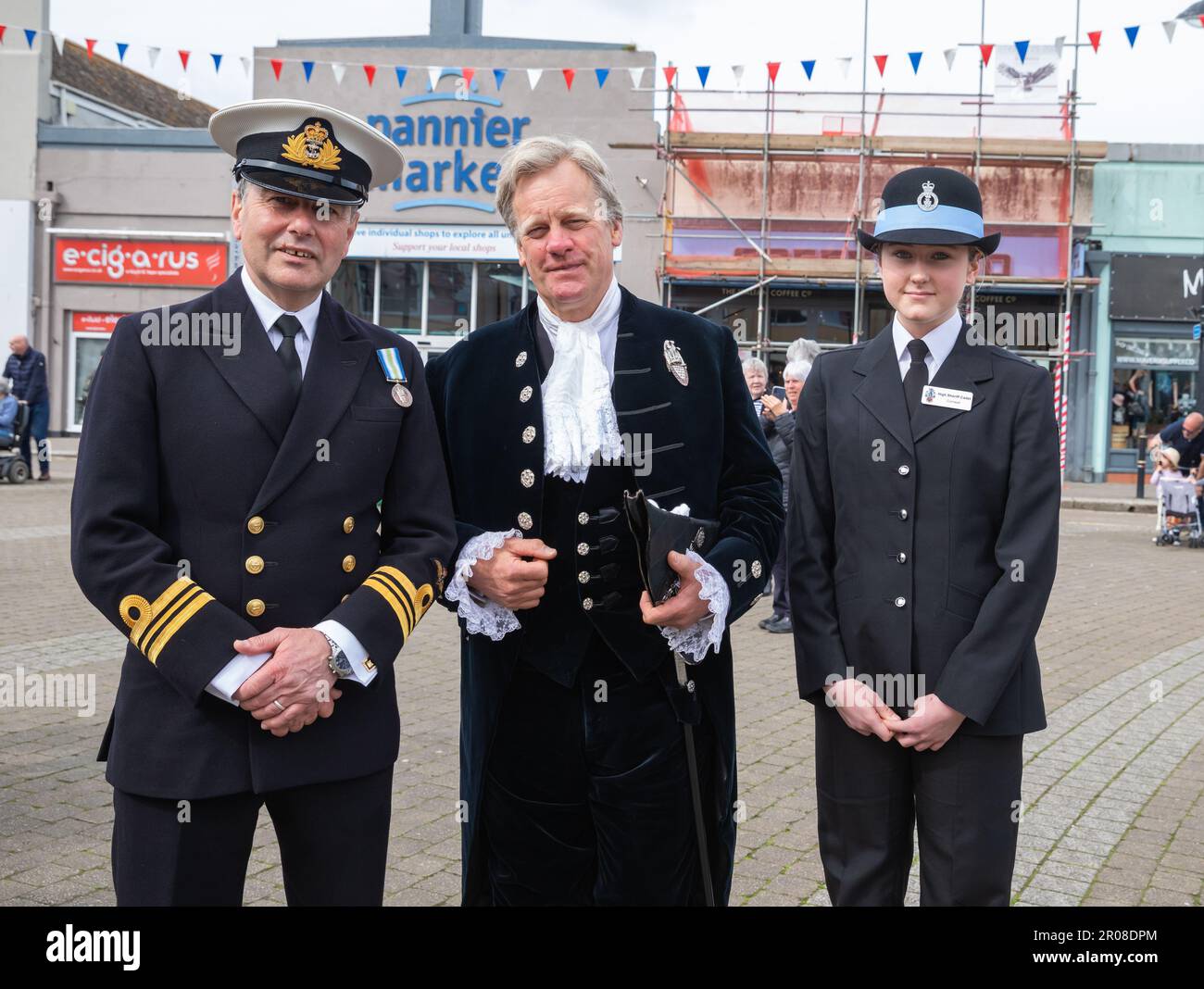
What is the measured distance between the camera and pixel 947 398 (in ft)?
8.84

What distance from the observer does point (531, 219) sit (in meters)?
2.59

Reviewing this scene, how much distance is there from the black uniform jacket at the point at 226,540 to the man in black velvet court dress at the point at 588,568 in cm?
34

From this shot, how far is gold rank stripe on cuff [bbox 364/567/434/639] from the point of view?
7.60 feet

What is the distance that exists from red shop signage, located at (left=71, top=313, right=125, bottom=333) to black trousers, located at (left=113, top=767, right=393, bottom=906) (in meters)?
25.2

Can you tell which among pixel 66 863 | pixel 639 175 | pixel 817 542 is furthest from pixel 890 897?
pixel 639 175

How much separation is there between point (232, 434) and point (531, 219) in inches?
31.9

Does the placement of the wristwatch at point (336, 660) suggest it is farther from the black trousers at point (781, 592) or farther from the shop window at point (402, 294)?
the shop window at point (402, 294)

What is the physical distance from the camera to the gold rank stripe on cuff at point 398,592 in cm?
232

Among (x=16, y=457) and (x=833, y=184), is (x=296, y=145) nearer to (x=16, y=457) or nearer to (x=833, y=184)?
(x=16, y=457)

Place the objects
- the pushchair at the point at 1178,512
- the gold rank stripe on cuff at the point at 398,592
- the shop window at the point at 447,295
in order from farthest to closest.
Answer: the shop window at the point at 447,295 → the pushchair at the point at 1178,512 → the gold rank stripe on cuff at the point at 398,592

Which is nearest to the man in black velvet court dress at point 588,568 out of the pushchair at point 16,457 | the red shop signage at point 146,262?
the pushchair at point 16,457

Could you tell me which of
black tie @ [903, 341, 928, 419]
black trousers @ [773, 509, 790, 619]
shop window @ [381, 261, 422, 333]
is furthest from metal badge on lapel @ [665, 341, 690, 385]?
shop window @ [381, 261, 422, 333]

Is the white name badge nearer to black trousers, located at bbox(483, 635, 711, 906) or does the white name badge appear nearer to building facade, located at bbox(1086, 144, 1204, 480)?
black trousers, located at bbox(483, 635, 711, 906)
